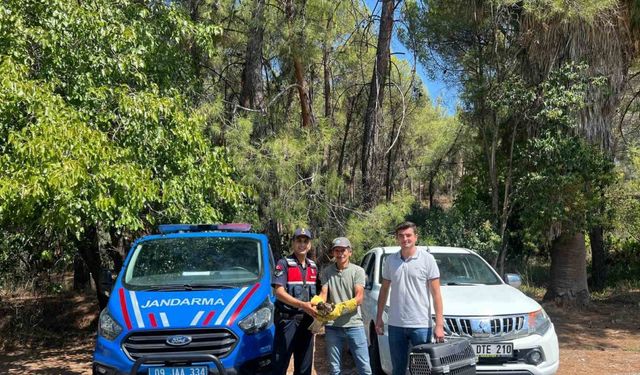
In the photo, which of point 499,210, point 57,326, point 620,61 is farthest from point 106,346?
point 620,61

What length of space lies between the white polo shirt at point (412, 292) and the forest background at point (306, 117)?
3.58m

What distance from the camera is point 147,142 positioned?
324 inches

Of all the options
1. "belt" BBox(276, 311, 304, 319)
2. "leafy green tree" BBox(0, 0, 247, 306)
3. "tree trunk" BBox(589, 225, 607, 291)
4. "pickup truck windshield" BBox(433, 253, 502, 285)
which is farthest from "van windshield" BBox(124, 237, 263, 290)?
"tree trunk" BBox(589, 225, 607, 291)

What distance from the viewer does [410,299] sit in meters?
5.03

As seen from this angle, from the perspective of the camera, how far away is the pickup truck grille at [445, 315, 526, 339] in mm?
6047

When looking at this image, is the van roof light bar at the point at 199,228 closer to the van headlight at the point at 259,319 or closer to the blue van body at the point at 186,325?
the blue van body at the point at 186,325

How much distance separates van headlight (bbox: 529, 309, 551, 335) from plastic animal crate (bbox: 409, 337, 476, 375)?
6.47ft

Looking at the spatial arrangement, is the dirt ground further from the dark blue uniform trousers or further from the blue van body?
the blue van body

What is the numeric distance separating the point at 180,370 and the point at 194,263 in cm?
166

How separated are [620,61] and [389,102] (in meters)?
4.80

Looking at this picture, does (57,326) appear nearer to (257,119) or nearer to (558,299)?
(257,119)

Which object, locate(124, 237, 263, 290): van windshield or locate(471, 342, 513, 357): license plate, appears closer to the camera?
locate(471, 342, 513, 357): license plate

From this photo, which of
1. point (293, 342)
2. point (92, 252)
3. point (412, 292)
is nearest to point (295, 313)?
point (293, 342)

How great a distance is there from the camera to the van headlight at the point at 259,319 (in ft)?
18.4
